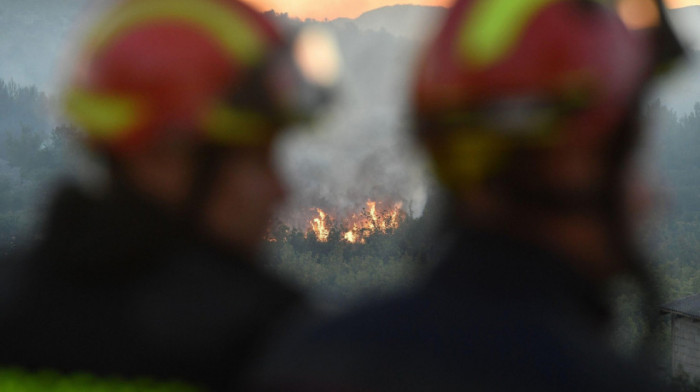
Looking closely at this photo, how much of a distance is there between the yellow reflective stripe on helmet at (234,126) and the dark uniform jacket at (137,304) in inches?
9.3

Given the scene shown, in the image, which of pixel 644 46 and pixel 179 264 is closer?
pixel 644 46

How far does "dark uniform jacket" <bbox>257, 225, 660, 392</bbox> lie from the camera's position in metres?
0.87

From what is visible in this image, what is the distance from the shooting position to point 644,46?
40.3 inches

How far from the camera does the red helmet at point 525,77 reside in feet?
3.01

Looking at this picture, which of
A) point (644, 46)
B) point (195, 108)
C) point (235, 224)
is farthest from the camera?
Answer: point (235, 224)

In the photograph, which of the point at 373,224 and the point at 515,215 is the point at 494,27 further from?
the point at 373,224

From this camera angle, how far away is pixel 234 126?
1.28m

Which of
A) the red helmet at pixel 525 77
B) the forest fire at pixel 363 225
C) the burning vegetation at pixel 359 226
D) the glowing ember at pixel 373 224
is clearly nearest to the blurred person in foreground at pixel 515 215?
the red helmet at pixel 525 77

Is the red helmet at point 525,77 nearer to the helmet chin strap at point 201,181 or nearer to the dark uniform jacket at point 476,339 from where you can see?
the dark uniform jacket at point 476,339

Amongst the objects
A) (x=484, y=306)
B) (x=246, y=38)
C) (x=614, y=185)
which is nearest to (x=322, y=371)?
(x=484, y=306)

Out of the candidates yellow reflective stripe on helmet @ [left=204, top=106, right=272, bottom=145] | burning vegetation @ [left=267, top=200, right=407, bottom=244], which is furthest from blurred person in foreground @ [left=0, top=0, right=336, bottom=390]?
burning vegetation @ [left=267, top=200, right=407, bottom=244]

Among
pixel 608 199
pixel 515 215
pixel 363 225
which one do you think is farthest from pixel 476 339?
pixel 363 225

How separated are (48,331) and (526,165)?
106 cm

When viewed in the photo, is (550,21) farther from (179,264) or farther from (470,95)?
(179,264)
